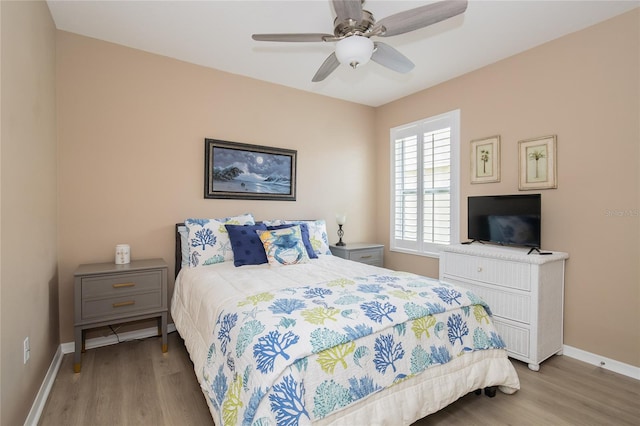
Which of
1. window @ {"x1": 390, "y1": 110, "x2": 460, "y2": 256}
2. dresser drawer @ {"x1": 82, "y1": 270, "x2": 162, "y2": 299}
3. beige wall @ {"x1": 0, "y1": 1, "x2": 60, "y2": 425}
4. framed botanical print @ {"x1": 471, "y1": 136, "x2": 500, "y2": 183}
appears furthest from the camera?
window @ {"x1": 390, "y1": 110, "x2": 460, "y2": 256}

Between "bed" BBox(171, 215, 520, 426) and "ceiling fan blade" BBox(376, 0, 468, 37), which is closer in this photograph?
"bed" BBox(171, 215, 520, 426)

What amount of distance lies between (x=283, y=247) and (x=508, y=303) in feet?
6.36

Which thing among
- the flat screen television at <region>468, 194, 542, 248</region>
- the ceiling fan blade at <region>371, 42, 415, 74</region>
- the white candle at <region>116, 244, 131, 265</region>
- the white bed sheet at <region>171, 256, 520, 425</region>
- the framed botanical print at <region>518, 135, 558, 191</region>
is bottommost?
the white bed sheet at <region>171, 256, 520, 425</region>

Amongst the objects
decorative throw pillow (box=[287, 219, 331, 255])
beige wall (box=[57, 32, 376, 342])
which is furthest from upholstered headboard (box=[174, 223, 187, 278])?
decorative throw pillow (box=[287, 219, 331, 255])

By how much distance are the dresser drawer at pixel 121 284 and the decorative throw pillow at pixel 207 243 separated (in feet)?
1.04

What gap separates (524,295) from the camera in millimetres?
2520

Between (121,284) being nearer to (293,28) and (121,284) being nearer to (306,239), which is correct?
(306,239)

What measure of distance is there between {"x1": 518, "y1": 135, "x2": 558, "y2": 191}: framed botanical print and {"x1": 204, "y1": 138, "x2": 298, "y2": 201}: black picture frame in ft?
7.81

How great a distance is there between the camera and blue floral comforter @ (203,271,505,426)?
1.32m

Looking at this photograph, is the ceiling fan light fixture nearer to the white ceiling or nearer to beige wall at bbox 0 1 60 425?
the white ceiling

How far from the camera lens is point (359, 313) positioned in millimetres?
1630

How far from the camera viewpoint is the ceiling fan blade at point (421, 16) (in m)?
1.69

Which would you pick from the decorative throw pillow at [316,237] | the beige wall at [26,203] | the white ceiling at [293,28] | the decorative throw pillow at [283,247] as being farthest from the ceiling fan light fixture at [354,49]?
the decorative throw pillow at [316,237]

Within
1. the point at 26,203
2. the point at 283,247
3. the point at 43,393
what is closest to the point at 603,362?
the point at 283,247
